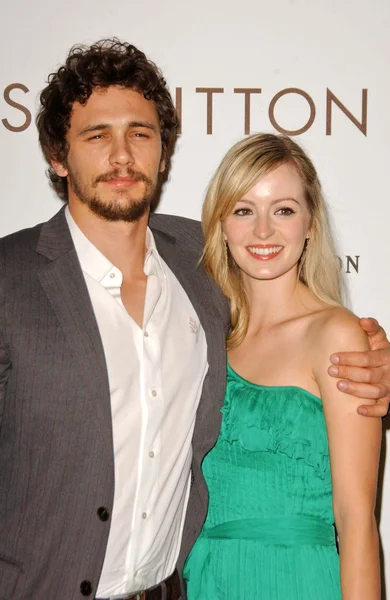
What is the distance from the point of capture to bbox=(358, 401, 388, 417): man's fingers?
1.81 m

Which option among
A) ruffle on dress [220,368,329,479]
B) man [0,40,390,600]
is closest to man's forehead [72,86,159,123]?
man [0,40,390,600]

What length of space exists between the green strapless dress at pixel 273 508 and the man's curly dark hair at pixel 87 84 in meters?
0.93

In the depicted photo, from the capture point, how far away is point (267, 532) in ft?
6.23

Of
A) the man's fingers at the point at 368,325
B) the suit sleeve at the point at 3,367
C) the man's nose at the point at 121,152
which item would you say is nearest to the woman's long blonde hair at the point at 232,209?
the man's fingers at the point at 368,325

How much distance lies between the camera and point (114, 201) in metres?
2.01

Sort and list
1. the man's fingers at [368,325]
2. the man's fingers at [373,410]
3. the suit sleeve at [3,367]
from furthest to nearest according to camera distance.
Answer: the man's fingers at [368,325] → the man's fingers at [373,410] → the suit sleeve at [3,367]

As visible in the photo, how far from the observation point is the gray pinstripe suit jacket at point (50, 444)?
1.70m

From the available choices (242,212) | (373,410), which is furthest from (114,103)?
(373,410)

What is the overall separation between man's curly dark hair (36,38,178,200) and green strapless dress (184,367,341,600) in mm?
929

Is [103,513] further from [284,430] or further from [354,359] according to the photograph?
[354,359]

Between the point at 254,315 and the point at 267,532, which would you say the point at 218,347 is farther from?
the point at 267,532

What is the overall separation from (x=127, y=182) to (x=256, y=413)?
2.39 feet

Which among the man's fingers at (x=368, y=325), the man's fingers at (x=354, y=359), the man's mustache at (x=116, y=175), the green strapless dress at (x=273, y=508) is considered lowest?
the green strapless dress at (x=273, y=508)

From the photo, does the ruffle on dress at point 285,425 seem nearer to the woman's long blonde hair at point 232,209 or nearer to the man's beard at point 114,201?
the woman's long blonde hair at point 232,209
